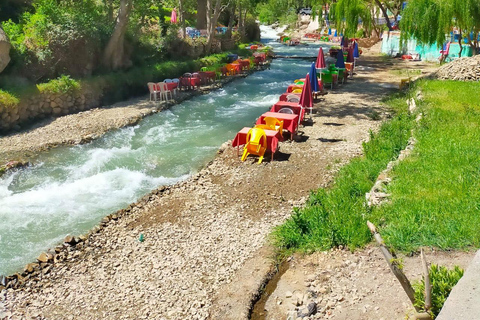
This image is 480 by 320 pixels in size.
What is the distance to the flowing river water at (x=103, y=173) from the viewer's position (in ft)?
30.3

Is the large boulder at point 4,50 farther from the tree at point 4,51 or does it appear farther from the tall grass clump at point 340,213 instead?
the tall grass clump at point 340,213

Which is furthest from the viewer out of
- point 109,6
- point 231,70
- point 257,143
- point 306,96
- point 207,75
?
point 231,70

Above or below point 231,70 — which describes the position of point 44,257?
below

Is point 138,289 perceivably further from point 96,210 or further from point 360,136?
point 360,136

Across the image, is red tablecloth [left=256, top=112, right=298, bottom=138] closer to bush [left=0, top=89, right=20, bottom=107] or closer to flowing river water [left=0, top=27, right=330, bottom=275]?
flowing river water [left=0, top=27, right=330, bottom=275]

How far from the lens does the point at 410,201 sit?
7.38 m

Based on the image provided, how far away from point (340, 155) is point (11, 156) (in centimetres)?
1024

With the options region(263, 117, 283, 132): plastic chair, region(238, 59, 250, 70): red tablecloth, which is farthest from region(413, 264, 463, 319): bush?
region(238, 59, 250, 70): red tablecloth

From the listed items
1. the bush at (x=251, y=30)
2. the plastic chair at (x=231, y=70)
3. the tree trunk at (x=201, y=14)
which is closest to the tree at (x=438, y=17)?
the plastic chair at (x=231, y=70)

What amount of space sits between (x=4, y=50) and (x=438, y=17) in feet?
65.2

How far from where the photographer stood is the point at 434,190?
7.66 meters

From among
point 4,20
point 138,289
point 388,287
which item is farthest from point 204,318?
point 4,20

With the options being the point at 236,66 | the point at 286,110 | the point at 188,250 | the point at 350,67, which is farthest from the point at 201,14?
the point at 188,250

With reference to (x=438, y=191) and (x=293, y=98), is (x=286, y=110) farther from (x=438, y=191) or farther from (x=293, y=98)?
(x=438, y=191)
